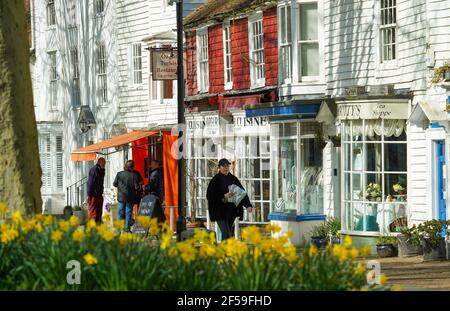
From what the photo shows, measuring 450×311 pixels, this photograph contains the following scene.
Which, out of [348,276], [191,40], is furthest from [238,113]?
[348,276]

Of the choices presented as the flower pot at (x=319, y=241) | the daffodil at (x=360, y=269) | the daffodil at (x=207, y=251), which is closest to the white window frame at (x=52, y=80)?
the flower pot at (x=319, y=241)

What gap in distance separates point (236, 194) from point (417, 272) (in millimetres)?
3467

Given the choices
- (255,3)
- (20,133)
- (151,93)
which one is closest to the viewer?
(20,133)

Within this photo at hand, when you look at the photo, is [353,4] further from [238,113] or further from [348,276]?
[348,276]

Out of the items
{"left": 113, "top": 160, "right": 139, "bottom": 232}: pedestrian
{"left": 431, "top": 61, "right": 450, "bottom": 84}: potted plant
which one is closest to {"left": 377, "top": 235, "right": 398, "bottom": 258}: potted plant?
{"left": 431, "top": 61, "right": 450, "bottom": 84}: potted plant

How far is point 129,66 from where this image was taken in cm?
4625

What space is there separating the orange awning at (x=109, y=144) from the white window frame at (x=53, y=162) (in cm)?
793

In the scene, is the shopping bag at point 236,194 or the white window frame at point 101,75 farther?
the white window frame at point 101,75

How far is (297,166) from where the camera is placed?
34.7m

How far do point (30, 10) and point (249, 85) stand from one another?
68.1ft

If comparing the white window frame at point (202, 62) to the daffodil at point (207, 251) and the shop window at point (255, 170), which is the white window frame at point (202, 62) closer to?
the shop window at point (255, 170)

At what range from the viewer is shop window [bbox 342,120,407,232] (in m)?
30.0

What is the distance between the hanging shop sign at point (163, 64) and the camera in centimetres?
3700

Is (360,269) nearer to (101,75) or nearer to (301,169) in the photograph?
(301,169)
